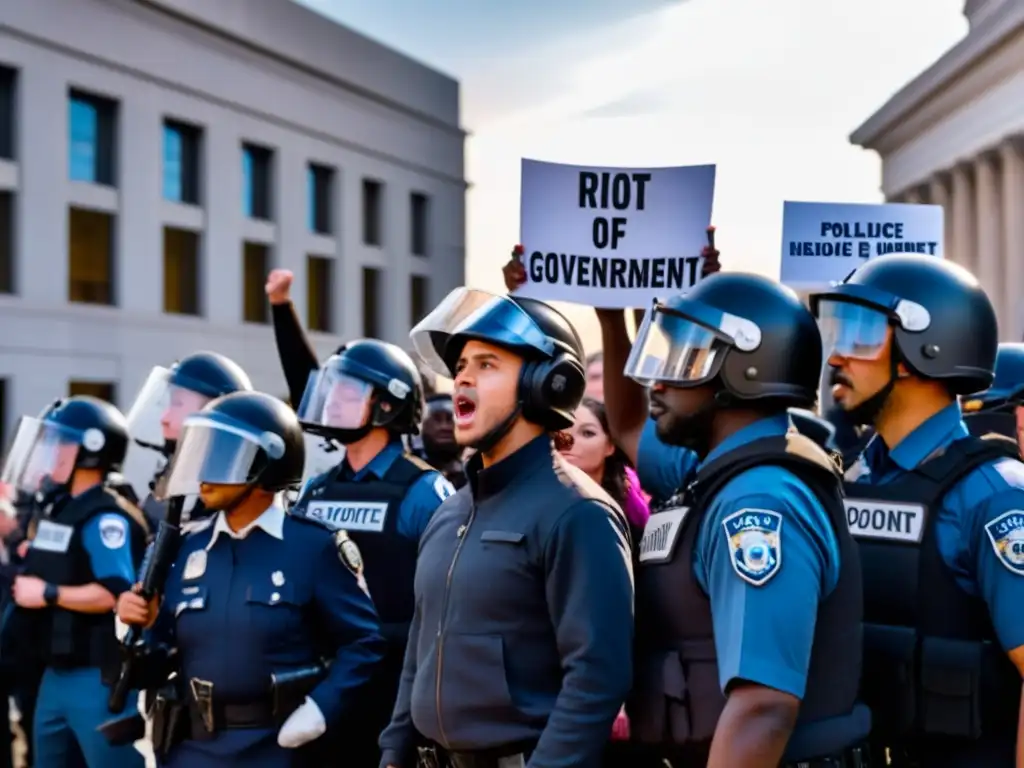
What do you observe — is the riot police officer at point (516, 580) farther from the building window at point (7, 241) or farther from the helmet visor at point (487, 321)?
the building window at point (7, 241)

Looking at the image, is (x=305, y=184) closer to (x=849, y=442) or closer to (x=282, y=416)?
(x=849, y=442)

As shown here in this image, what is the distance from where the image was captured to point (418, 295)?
3931 centimetres

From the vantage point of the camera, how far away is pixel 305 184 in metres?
33.9

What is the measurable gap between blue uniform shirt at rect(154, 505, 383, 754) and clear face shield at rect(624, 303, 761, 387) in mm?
1731

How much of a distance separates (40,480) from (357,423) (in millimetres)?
1963

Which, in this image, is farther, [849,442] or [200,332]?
[200,332]

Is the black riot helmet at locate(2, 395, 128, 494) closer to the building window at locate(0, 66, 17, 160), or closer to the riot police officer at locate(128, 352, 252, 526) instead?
the riot police officer at locate(128, 352, 252, 526)

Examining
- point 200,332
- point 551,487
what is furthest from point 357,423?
point 200,332

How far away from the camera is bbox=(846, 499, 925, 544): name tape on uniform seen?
341 centimetres

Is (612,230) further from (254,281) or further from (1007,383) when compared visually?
(254,281)

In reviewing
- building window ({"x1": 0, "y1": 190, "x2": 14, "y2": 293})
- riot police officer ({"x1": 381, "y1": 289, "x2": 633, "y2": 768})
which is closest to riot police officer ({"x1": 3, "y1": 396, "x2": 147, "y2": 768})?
riot police officer ({"x1": 381, "y1": 289, "x2": 633, "y2": 768})

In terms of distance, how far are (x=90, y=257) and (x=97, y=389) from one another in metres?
2.50

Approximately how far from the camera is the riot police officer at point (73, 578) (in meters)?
6.25

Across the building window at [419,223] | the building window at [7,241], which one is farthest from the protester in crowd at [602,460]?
the building window at [419,223]
